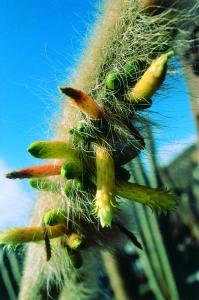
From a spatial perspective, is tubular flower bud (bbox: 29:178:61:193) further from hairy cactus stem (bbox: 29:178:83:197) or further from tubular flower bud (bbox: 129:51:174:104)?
tubular flower bud (bbox: 129:51:174:104)

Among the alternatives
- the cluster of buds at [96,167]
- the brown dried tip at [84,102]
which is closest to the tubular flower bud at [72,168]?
the cluster of buds at [96,167]

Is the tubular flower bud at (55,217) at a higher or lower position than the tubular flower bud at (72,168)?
lower

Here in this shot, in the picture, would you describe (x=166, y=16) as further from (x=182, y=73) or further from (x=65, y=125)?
(x=65, y=125)

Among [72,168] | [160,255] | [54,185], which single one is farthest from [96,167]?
[160,255]

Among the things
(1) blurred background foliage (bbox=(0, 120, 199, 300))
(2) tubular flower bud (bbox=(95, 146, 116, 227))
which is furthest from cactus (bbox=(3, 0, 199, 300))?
(1) blurred background foliage (bbox=(0, 120, 199, 300))

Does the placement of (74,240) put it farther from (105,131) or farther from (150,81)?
(150,81)

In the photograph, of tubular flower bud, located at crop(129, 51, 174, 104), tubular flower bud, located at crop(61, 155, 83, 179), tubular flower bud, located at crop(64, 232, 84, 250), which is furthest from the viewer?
tubular flower bud, located at crop(64, 232, 84, 250)

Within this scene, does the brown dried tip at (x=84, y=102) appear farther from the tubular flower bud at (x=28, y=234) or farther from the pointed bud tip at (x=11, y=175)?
the tubular flower bud at (x=28, y=234)
